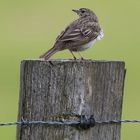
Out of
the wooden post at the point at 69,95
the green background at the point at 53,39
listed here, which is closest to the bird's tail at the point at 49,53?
the wooden post at the point at 69,95

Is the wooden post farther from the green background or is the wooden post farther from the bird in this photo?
the green background

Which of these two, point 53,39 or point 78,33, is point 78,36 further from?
point 53,39

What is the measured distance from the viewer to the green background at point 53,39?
1808 centimetres

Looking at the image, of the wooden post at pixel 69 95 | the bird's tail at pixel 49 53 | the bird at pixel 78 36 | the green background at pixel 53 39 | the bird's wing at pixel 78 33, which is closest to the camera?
the wooden post at pixel 69 95

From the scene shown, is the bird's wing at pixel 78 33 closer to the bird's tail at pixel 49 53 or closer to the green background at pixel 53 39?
the bird's tail at pixel 49 53

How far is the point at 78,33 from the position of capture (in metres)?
10.6

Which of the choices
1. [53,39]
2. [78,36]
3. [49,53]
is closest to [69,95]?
[49,53]

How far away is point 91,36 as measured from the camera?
35.1 ft

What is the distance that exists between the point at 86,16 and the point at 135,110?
6.56 m

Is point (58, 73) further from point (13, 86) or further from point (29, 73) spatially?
point (13, 86)

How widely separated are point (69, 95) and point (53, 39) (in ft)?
56.1

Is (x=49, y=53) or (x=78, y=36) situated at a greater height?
(x=78, y=36)

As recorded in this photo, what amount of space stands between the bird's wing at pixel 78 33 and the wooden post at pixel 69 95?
329 cm

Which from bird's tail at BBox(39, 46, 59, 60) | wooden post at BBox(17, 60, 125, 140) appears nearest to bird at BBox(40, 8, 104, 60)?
bird's tail at BBox(39, 46, 59, 60)
